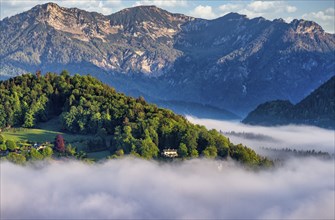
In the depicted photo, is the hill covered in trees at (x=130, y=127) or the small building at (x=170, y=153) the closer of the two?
the small building at (x=170, y=153)

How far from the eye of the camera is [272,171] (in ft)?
628

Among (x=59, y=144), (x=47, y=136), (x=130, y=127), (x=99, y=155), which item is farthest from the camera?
(x=47, y=136)

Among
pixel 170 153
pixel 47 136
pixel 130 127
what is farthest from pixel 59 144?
pixel 170 153

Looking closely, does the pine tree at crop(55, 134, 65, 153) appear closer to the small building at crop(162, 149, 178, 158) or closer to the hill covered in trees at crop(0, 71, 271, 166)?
the hill covered in trees at crop(0, 71, 271, 166)

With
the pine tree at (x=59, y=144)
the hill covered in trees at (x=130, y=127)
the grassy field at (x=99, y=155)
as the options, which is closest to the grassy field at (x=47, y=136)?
the grassy field at (x=99, y=155)

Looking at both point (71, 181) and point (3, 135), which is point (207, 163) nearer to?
point (71, 181)

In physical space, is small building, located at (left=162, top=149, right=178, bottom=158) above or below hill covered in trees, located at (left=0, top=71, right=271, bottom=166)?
below

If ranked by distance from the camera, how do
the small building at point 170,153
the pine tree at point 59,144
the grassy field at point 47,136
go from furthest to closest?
the grassy field at point 47,136
the small building at point 170,153
the pine tree at point 59,144

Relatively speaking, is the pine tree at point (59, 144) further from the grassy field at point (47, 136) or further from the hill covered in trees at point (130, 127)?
the hill covered in trees at point (130, 127)

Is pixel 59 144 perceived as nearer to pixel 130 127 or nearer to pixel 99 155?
pixel 99 155

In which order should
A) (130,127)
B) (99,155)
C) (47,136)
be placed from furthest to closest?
(47,136), (130,127), (99,155)

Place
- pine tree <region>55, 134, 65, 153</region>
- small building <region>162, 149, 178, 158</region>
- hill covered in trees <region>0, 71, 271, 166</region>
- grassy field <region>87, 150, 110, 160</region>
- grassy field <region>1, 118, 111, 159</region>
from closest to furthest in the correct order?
grassy field <region>87, 150, 110, 160</region>, pine tree <region>55, 134, 65, 153</region>, small building <region>162, 149, 178, 158</region>, hill covered in trees <region>0, 71, 271, 166</region>, grassy field <region>1, 118, 111, 159</region>

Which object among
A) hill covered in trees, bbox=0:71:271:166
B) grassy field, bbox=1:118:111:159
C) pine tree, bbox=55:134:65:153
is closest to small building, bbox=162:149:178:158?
hill covered in trees, bbox=0:71:271:166

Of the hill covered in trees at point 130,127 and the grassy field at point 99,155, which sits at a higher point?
the hill covered in trees at point 130,127
